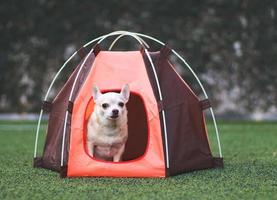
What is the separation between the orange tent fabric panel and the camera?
4.48 meters

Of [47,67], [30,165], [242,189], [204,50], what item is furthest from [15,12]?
[242,189]

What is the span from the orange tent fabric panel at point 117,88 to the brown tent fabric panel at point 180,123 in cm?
7

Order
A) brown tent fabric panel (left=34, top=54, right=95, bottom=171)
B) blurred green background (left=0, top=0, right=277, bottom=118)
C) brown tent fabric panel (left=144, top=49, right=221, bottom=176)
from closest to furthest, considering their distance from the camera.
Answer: brown tent fabric panel (left=144, top=49, right=221, bottom=176), brown tent fabric panel (left=34, top=54, right=95, bottom=171), blurred green background (left=0, top=0, right=277, bottom=118)

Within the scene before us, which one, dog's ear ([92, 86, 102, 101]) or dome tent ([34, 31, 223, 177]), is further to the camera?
dog's ear ([92, 86, 102, 101])

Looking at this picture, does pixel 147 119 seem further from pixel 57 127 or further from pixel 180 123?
pixel 57 127

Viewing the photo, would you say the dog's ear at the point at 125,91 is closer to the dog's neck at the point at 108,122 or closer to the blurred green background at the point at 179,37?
the dog's neck at the point at 108,122

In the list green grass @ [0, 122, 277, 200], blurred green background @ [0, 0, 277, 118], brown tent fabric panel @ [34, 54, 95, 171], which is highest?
blurred green background @ [0, 0, 277, 118]

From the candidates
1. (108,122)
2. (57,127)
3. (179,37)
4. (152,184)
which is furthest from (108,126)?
(179,37)

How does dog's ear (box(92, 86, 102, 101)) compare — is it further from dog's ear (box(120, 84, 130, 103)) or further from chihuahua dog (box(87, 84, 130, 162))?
dog's ear (box(120, 84, 130, 103))

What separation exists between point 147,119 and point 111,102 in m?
0.30

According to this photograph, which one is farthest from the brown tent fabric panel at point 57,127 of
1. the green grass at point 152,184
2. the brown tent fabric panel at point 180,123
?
the brown tent fabric panel at point 180,123

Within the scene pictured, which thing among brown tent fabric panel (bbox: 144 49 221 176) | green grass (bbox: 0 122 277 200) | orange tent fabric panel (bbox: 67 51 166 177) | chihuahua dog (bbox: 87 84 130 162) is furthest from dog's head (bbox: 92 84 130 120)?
green grass (bbox: 0 122 277 200)

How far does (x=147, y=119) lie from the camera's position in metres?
4.72

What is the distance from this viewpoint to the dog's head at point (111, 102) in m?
4.60
